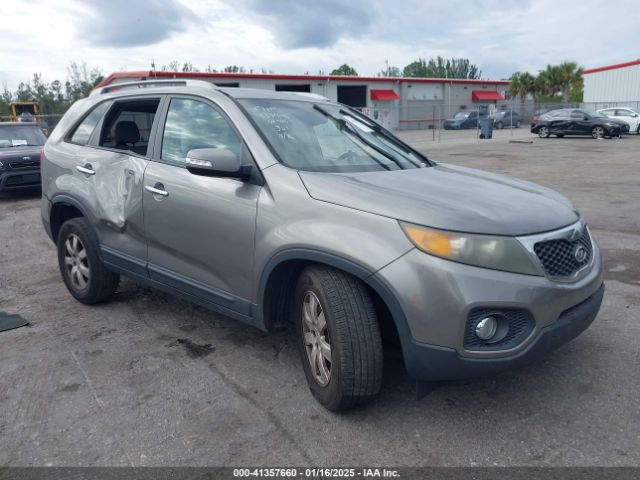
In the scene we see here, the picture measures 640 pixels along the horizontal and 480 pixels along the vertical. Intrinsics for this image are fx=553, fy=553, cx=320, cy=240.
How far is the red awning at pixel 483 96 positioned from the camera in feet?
167

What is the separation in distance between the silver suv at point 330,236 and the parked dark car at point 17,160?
7.48m

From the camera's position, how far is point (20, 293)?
505 cm

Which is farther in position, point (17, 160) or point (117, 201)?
point (17, 160)

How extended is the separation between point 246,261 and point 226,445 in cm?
99

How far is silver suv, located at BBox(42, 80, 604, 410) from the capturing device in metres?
2.47

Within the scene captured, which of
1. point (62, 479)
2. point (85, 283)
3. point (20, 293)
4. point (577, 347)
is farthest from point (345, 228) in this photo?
point (20, 293)

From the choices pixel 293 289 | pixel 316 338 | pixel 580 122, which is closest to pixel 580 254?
pixel 316 338

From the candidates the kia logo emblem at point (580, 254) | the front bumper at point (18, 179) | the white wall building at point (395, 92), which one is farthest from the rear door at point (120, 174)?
the white wall building at point (395, 92)

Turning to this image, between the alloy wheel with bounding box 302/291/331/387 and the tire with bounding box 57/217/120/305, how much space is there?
7.04 feet

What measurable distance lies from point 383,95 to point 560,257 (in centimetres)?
4330

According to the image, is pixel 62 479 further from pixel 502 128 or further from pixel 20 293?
pixel 502 128

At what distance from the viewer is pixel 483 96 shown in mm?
51469

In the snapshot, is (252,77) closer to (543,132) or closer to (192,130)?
(543,132)

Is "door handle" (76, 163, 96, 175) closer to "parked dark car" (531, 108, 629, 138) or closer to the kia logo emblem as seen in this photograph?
the kia logo emblem
